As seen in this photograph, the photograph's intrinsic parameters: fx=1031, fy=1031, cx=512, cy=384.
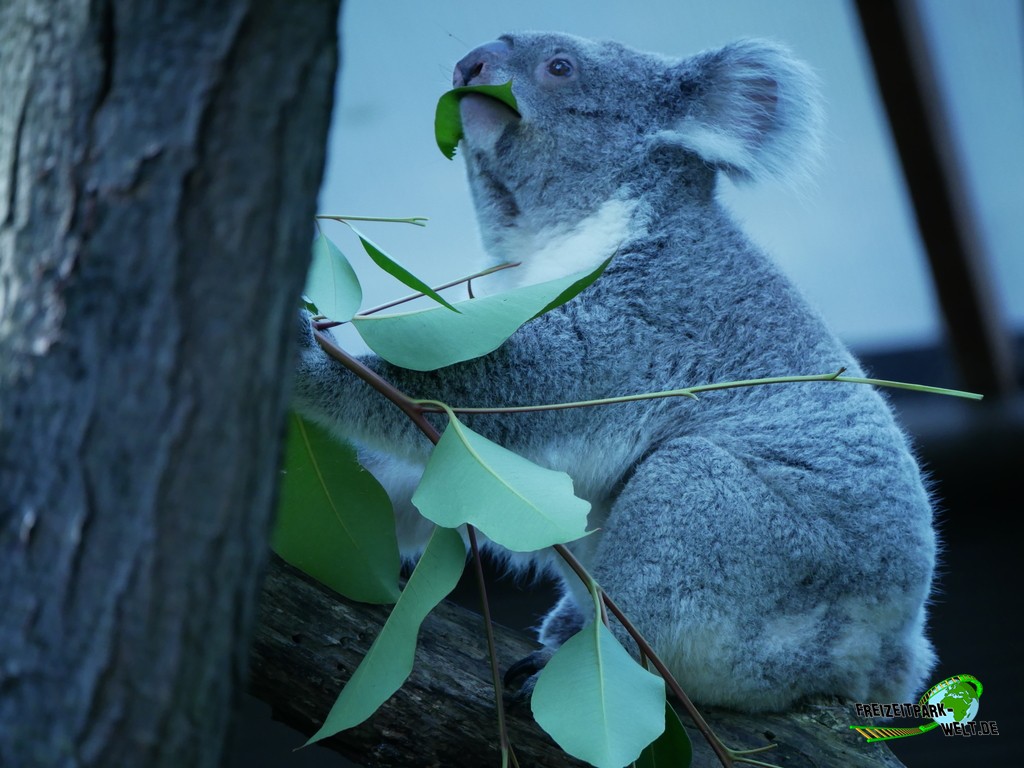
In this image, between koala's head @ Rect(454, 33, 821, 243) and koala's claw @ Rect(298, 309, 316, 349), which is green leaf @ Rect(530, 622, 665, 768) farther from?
koala's head @ Rect(454, 33, 821, 243)

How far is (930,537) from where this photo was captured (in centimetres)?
233

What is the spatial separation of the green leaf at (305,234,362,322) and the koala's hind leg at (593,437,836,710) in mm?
720

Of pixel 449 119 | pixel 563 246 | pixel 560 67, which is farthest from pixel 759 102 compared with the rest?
pixel 449 119

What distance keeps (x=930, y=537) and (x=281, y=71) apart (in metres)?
1.94

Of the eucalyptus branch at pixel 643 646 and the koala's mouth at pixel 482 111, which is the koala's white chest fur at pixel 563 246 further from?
the eucalyptus branch at pixel 643 646

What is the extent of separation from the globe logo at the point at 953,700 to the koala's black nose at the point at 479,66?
1.83 m

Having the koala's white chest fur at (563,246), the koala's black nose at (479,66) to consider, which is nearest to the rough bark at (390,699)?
the koala's white chest fur at (563,246)

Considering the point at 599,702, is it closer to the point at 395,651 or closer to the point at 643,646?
the point at 643,646

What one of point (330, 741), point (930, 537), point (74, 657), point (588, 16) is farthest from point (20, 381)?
point (588, 16)

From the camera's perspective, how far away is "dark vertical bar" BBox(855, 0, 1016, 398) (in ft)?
13.0

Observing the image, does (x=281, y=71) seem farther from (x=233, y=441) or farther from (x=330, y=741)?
(x=330, y=741)

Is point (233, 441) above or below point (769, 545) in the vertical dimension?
above

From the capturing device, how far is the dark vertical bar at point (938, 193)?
3.96 metres

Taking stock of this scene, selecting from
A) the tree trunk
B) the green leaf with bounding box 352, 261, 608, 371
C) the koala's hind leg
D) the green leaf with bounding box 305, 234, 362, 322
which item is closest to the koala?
the koala's hind leg
